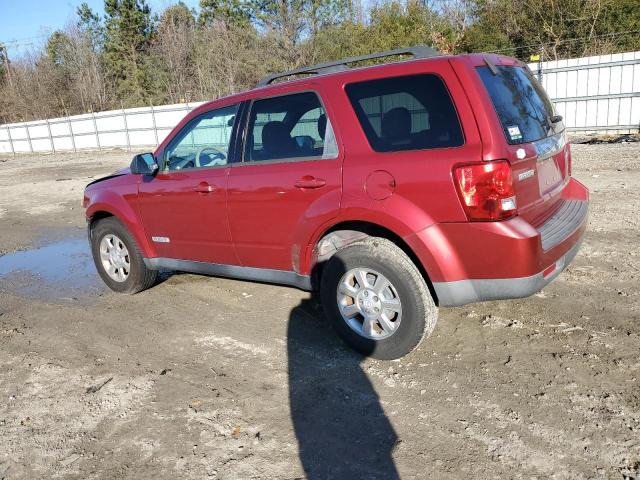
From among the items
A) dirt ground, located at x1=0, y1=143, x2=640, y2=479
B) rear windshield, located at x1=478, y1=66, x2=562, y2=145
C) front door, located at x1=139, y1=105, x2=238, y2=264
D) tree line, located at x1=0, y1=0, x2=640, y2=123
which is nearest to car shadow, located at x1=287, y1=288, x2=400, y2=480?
dirt ground, located at x1=0, y1=143, x2=640, y2=479

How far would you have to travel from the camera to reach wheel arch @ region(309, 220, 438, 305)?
3645 millimetres

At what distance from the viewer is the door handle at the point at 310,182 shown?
3789 mm

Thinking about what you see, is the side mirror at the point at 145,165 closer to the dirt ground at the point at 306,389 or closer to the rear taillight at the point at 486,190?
the dirt ground at the point at 306,389

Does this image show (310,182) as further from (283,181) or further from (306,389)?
(306,389)

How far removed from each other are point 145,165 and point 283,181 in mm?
1639

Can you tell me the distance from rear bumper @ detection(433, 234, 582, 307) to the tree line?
64.2 feet

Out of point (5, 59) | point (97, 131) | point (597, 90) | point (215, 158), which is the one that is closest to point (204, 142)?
point (215, 158)

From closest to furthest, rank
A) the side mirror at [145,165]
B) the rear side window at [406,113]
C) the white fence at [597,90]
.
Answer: the rear side window at [406,113], the side mirror at [145,165], the white fence at [597,90]

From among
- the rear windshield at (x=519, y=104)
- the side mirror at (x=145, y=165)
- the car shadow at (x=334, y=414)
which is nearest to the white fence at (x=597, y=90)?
the rear windshield at (x=519, y=104)

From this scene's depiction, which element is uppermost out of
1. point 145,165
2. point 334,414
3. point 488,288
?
point 145,165

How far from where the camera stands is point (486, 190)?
Result: 317 cm

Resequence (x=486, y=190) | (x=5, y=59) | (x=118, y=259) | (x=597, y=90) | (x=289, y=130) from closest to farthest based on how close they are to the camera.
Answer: (x=486, y=190) → (x=289, y=130) → (x=118, y=259) → (x=597, y=90) → (x=5, y=59)

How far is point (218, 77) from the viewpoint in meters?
33.0

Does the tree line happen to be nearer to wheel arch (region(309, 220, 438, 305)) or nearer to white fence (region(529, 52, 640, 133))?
white fence (region(529, 52, 640, 133))
